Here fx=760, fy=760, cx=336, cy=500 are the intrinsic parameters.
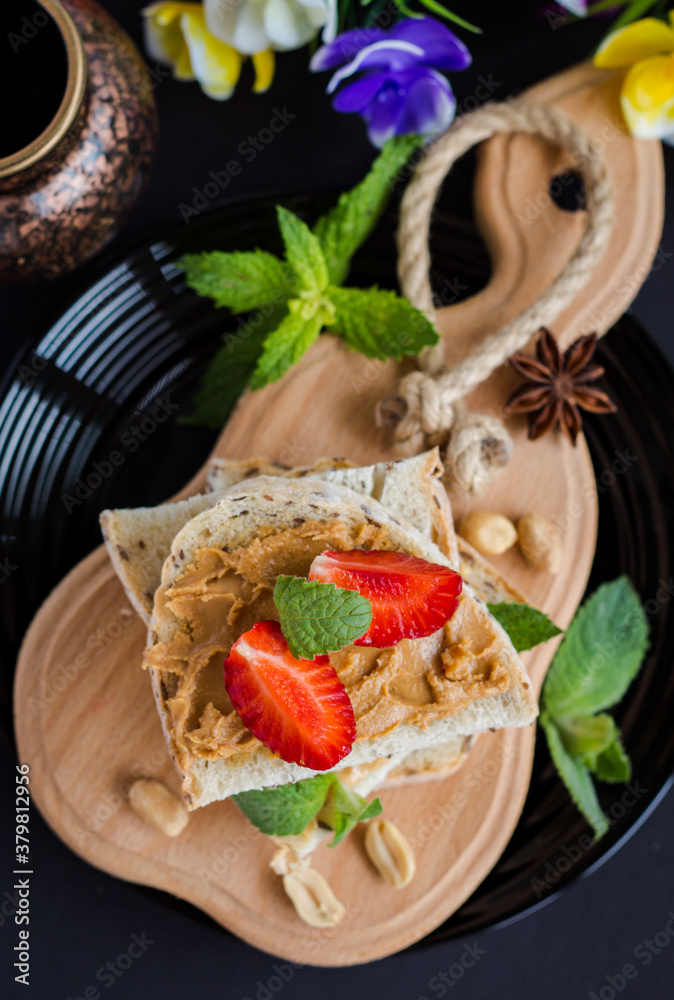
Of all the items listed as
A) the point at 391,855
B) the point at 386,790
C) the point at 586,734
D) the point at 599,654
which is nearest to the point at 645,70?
the point at 599,654

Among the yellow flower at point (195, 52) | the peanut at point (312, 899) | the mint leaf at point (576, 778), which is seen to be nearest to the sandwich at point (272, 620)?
the peanut at point (312, 899)

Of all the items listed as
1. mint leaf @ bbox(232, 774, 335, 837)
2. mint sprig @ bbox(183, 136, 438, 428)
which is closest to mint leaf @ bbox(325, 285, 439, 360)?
mint sprig @ bbox(183, 136, 438, 428)

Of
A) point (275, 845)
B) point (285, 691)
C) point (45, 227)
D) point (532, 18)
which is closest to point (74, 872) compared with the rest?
point (275, 845)

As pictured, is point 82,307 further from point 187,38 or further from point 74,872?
point 74,872

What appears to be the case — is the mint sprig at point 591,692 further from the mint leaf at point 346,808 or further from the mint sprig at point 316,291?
the mint sprig at point 316,291

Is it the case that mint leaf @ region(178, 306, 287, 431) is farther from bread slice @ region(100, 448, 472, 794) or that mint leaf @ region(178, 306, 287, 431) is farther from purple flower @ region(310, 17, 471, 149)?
purple flower @ region(310, 17, 471, 149)

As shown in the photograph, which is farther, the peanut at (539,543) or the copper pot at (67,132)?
the peanut at (539,543)
